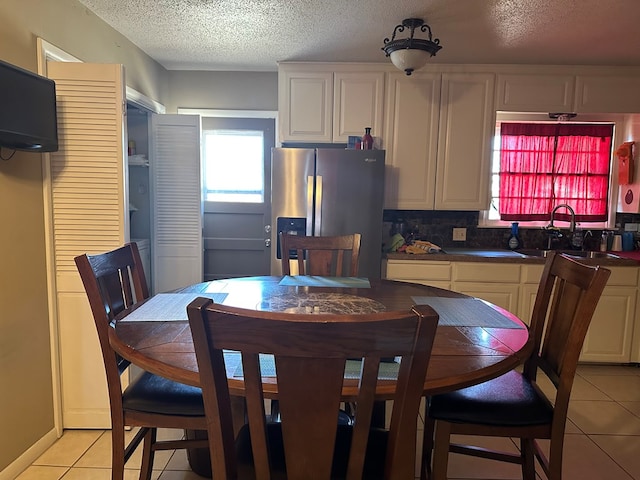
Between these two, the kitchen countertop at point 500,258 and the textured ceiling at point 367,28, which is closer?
the textured ceiling at point 367,28

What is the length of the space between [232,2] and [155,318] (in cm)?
177

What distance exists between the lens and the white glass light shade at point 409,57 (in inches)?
95.6

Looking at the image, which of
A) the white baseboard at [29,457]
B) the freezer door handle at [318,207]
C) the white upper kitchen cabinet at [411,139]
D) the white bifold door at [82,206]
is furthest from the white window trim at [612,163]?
the white baseboard at [29,457]

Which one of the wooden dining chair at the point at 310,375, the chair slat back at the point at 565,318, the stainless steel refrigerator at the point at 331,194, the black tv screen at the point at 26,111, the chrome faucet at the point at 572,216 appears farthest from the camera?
Result: the chrome faucet at the point at 572,216

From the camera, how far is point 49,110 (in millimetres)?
1969

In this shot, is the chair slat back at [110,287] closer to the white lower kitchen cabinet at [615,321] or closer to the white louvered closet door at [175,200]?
the white louvered closet door at [175,200]

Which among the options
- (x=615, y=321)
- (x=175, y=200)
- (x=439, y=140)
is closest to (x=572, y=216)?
(x=615, y=321)

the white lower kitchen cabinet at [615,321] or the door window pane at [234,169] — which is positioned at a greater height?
the door window pane at [234,169]

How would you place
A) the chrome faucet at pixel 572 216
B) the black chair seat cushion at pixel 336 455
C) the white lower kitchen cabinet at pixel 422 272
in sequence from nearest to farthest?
the black chair seat cushion at pixel 336 455 → the white lower kitchen cabinet at pixel 422 272 → the chrome faucet at pixel 572 216

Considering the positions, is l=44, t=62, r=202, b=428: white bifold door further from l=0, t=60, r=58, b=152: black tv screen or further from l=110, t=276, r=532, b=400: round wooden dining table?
l=110, t=276, r=532, b=400: round wooden dining table

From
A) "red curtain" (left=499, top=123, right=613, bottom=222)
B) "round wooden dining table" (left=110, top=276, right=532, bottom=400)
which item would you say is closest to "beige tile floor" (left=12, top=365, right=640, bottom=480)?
"round wooden dining table" (left=110, top=276, right=532, bottom=400)

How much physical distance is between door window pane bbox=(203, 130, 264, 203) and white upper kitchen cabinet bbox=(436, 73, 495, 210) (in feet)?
5.46

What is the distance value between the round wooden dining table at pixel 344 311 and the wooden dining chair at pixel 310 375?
10cm

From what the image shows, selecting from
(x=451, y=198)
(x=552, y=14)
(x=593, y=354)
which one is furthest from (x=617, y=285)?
(x=552, y=14)
